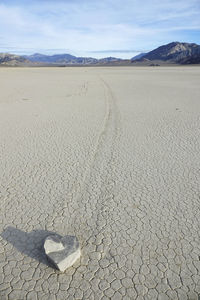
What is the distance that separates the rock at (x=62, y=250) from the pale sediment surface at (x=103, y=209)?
0.07 m

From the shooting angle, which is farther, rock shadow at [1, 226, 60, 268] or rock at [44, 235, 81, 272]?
rock shadow at [1, 226, 60, 268]

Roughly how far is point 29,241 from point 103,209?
100cm

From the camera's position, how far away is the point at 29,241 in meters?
2.55

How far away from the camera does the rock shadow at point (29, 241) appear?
2359 mm

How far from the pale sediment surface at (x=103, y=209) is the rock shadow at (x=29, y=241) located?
0.01 m

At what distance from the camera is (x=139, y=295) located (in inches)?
78.9

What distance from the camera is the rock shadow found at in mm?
2359

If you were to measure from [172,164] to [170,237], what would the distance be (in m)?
1.98

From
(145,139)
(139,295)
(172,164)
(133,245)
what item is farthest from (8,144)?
(139,295)

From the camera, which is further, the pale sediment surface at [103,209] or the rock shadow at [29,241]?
the rock shadow at [29,241]

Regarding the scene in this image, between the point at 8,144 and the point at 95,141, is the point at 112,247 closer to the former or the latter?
the point at 95,141

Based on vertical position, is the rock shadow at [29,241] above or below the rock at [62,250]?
below

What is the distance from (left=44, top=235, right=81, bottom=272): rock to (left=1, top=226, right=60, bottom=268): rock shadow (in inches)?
3.7

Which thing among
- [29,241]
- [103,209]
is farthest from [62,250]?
[103,209]
